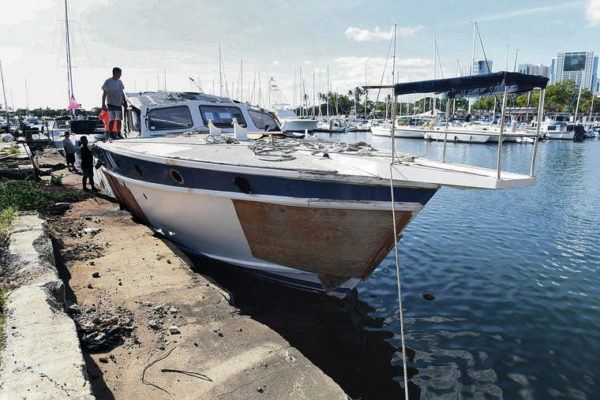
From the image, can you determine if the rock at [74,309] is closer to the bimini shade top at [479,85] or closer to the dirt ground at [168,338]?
the dirt ground at [168,338]

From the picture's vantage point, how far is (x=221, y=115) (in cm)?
923

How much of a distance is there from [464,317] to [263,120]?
578 cm

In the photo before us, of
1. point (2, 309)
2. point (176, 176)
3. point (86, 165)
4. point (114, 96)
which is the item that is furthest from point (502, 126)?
point (86, 165)

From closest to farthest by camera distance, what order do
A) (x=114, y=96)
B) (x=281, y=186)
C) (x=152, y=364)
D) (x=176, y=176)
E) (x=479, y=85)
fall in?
A: (x=152, y=364), (x=479, y=85), (x=281, y=186), (x=176, y=176), (x=114, y=96)

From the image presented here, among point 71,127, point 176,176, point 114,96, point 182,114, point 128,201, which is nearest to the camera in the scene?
point 176,176

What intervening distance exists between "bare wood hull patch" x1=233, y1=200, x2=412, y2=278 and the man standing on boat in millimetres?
5027

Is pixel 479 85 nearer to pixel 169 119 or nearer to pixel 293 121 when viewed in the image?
pixel 169 119

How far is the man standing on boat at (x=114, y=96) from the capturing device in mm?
9188

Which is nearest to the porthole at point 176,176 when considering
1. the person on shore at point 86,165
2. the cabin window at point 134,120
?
the cabin window at point 134,120

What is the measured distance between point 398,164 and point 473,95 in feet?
3.56

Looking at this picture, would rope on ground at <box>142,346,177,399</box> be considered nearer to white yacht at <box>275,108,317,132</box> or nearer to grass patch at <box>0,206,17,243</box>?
grass patch at <box>0,206,17,243</box>

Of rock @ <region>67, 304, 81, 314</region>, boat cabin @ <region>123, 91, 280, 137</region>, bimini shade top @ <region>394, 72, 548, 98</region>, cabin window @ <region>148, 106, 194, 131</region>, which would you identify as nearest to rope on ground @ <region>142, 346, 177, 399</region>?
rock @ <region>67, 304, 81, 314</region>

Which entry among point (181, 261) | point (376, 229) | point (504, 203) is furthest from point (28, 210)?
point (504, 203)

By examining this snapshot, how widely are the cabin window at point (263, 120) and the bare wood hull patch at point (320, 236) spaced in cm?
399
